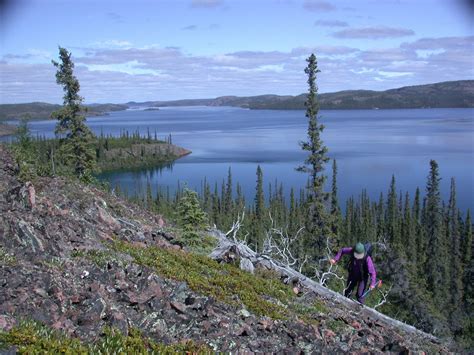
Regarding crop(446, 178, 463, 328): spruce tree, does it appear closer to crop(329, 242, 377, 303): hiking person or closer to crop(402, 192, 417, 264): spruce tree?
crop(402, 192, 417, 264): spruce tree

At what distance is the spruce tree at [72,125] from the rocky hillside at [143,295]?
18.4m

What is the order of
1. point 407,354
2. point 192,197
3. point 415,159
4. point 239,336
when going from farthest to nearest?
point 415,159
point 192,197
point 407,354
point 239,336

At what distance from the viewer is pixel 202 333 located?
7.89 metres

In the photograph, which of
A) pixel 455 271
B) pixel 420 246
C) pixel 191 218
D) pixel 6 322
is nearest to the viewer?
pixel 6 322

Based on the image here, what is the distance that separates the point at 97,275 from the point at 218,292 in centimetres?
249

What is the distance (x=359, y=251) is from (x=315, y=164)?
16.7m

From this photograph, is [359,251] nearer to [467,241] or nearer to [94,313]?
[94,313]

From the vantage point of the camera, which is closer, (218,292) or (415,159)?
(218,292)

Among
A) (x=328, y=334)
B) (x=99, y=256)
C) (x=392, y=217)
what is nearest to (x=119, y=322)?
(x=99, y=256)

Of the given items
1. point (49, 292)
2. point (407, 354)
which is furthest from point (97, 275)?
point (407, 354)

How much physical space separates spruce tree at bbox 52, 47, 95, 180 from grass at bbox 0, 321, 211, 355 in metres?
24.7

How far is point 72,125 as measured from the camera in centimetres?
3152

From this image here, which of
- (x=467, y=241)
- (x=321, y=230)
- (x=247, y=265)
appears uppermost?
(x=247, y=265)

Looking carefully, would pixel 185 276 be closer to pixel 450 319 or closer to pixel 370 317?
pixel 370 317
